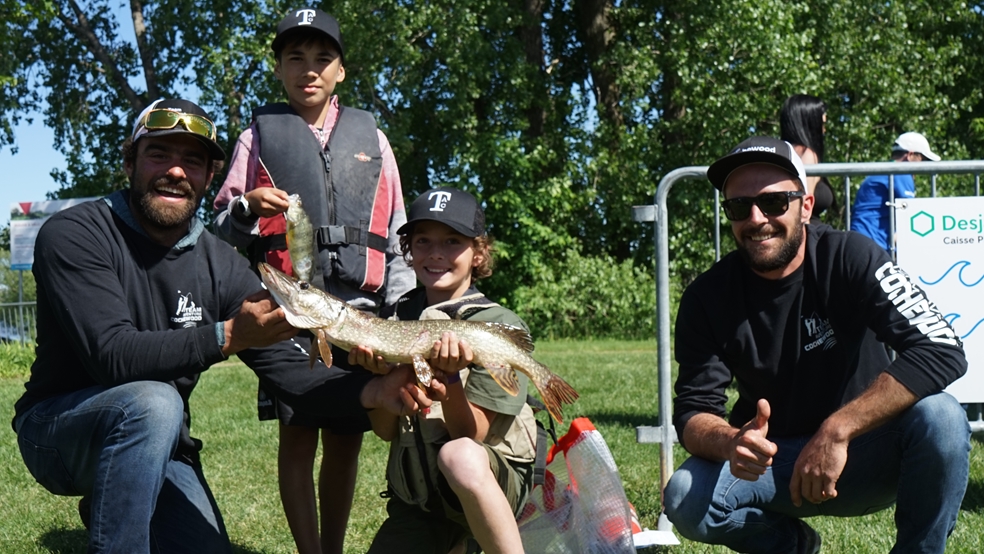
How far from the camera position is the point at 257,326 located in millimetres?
3279

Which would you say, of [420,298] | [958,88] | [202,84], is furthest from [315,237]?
[958,88]

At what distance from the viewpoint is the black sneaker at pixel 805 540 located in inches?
151

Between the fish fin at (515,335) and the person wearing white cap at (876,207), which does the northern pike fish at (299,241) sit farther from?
the person wearing white cap at (876,207)

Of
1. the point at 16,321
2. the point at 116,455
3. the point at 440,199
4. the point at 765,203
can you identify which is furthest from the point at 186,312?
the point at 16,321

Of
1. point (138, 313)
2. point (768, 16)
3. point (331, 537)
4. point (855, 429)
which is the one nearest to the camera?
point (855, 429)

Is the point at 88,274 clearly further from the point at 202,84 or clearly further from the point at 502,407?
the point at 202,84

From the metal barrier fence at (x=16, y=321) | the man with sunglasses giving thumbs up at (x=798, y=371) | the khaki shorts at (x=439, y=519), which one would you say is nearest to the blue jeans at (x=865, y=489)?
the man with sunglasses giving thumbs up at (x=798, y=371)

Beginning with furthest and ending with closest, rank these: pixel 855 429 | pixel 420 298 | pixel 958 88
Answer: pixel 958 88 → pixel 420 298 → pixel 855 429

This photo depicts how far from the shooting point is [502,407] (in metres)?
3.70

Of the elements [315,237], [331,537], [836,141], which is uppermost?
[836,141]

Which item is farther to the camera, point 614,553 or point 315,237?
point 315,237

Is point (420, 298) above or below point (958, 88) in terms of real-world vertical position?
below

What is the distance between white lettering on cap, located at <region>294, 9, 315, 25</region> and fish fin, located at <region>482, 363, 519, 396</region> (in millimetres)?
1788

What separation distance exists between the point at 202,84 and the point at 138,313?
74.9 feet
